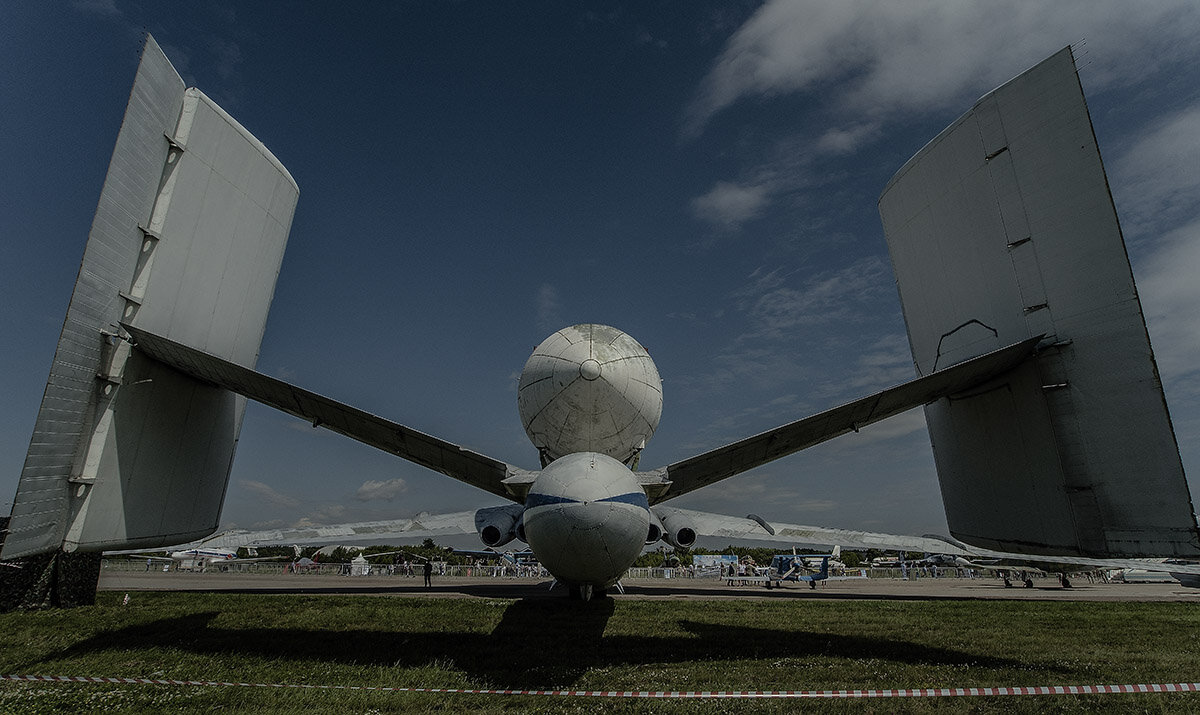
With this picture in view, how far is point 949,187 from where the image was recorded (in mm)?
9094

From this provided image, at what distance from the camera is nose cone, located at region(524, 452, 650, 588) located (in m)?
5.68

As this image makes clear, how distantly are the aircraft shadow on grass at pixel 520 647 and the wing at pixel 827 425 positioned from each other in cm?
268

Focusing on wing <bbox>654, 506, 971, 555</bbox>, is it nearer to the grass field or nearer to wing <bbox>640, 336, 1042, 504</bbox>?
wing <bbox>640, 336, 1042, 504</bbox>

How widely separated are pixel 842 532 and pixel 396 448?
1248 centimetres

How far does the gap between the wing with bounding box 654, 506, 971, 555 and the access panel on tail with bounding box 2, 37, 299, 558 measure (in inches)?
356

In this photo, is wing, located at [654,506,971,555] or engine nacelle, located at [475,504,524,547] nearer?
engine nacelle, located at [475,504,524,547]

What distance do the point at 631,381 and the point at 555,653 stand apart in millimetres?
4559

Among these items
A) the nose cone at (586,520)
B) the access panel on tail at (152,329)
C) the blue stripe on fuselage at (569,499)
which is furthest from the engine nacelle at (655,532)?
the access panel on tail at (152,329)

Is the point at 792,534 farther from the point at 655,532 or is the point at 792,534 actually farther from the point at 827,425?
the point at 827,425

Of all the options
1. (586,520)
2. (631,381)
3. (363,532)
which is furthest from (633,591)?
(586,520)

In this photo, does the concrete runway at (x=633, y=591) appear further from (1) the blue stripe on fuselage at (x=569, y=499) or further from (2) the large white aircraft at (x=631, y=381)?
(1) the blue stripe on fuselage at (x=569, y=499)

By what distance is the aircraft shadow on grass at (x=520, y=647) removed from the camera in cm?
738

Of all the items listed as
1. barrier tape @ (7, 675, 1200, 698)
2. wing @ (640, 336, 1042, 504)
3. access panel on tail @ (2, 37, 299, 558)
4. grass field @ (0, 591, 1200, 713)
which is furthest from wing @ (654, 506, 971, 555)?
access panel on tail @ (2, 37, 299, 558)

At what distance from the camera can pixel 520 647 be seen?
8484 millimetres
